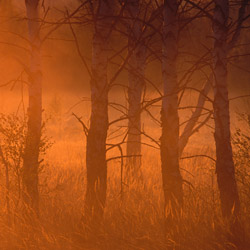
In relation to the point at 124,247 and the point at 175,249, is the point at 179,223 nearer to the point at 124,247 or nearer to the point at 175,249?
the point at 175,249

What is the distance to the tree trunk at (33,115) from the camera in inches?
175

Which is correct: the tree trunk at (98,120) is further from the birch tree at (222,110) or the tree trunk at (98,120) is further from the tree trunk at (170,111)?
the birch tree at (222,110)

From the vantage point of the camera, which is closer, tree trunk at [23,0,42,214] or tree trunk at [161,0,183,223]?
tree trunk at [161,0,183,223]

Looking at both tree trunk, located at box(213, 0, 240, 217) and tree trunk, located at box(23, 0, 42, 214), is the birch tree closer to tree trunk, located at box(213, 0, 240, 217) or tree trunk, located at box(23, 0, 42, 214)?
tree trunk, located at box(213, 0, 240, 217)

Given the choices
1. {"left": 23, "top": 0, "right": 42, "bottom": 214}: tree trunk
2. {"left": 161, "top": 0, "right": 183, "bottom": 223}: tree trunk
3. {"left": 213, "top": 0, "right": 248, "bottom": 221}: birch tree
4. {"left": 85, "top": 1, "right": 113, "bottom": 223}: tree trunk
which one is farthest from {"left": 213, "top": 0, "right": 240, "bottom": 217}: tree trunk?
{"left": 23, "top": 0, "right": 42, "bottom": 214}: tree trunk

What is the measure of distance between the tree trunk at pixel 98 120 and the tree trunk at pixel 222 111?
127 cm

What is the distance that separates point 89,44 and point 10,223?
6.59 metres

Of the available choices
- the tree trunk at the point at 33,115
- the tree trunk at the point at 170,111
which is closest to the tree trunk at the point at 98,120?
the tree trunk at the point at 170,111

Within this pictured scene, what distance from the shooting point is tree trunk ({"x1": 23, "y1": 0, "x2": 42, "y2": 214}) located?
175 inches

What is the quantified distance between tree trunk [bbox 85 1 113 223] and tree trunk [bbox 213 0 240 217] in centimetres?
127

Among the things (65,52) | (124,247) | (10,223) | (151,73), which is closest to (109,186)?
(10,223)

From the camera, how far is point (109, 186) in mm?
7277

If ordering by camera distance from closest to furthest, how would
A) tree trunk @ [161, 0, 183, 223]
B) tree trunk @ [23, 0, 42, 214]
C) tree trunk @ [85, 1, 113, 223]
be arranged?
tree trunk @ [161, 0, 183, 223], tree trunk @ [85, 1, 113, 223], tree trunk @ [23, 0, 42, 214]

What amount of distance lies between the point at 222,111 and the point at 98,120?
1.43 meters
